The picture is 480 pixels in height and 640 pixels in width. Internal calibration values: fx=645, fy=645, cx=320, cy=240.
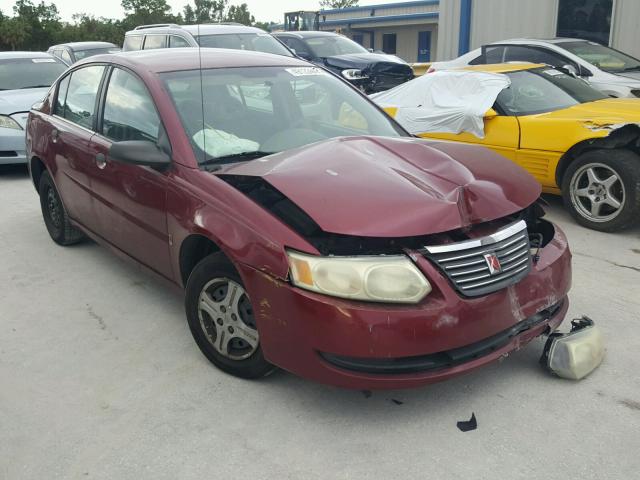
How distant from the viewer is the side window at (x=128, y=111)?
3.73 meters

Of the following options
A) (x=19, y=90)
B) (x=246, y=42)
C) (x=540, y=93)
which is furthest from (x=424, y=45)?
(x=540, y=93)

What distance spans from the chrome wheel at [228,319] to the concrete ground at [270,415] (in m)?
0.18

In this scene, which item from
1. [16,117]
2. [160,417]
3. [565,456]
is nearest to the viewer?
[565,456]

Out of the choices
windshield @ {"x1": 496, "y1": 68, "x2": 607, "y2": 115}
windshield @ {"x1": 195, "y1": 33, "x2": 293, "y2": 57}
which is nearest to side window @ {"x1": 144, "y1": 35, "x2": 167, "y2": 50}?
windshield @ {"x1": 195, "y1": 33, "x2": 293, "y2": 57}

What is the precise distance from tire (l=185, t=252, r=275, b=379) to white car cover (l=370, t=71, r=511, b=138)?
3.87 m

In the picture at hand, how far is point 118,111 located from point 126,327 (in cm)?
138

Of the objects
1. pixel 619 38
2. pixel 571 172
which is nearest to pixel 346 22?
pixel 619 38

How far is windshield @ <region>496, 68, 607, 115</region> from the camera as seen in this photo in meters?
6.21

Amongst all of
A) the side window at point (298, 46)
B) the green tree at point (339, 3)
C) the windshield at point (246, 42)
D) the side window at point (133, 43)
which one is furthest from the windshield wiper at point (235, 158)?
the green tree at point (339, 3)

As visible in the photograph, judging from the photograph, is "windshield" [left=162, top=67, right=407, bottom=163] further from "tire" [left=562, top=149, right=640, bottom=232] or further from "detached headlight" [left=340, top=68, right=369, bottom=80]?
"detached headlight" [left=340, top=68, right=369, bottom=80]

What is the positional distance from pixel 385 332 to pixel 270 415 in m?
0.75

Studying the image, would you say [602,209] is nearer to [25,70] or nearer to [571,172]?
[571,172]

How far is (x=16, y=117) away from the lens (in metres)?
8.34

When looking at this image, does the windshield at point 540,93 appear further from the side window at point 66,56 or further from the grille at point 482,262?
the side window at point 66,56
